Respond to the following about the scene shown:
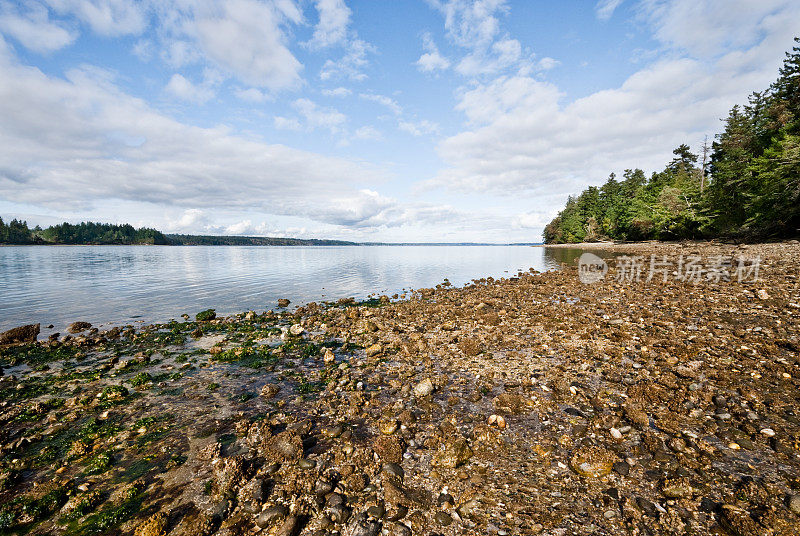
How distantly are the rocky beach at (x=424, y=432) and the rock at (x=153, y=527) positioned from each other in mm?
26

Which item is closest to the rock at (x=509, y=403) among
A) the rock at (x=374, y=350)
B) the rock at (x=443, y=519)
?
the rock at (x=443, y=519)

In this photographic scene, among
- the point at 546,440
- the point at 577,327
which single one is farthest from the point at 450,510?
the point at 577,327

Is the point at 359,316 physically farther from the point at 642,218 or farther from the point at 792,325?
the point at 642,218

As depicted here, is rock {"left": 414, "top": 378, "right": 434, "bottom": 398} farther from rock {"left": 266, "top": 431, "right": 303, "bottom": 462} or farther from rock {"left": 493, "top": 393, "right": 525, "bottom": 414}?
rock {"left": 266, "top": 431, "right": 303, "bottom": 462}

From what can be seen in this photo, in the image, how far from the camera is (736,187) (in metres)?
51.8

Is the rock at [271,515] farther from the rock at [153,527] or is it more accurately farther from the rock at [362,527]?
the rock at [153,527]

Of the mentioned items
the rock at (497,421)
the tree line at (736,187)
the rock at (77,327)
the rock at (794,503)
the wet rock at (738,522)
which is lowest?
the rock at (77,327)

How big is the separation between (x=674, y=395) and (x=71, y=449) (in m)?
15.7

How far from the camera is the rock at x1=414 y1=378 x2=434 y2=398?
30.7 feet

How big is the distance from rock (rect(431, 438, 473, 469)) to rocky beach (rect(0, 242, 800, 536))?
0.17 feet

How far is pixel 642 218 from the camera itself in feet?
270

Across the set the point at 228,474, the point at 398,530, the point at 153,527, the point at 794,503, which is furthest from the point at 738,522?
the point at 153,527

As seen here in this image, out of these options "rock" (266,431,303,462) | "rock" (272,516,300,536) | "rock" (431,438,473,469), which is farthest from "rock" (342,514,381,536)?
"rock" (266,431,303,462)

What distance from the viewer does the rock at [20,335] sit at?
15891 millimetres
